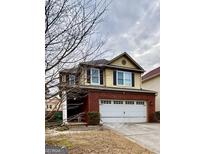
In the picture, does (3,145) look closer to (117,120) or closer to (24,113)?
(24,113)

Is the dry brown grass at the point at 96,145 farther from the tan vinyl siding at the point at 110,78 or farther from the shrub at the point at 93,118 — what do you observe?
the tan vinyl siding at the point at 110,78

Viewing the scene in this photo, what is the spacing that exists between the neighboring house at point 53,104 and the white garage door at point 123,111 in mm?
4375

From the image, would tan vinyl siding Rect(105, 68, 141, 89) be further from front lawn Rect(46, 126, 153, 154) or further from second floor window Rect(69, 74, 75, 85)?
second floor window Rect(69, 74, 75, 85)

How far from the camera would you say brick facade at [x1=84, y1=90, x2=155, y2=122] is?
17.2 feet

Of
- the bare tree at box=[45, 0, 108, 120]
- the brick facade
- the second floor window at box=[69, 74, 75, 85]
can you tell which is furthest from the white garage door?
the bare tree at box=[45, 0, 108, 120]

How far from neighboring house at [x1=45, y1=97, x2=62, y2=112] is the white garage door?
4375mm

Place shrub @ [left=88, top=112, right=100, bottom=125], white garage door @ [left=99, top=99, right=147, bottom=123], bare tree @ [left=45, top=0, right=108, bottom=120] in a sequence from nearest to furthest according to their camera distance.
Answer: bare tree @ [left=45, top=0, right=108, bottom=120], shrub @ [left=88, top=112, right=100, bottom=125], white garage door @ [left=99, top=99, right=147, bottom=123]

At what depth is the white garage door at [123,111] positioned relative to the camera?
→ 18.9 feet

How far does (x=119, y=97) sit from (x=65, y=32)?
4.86 metres

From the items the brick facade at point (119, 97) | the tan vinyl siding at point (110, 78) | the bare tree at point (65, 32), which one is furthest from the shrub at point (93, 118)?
the bare tree at point (65, 32)

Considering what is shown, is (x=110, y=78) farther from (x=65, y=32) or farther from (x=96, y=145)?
(x=65, y=32)

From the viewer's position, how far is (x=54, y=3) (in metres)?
1.36

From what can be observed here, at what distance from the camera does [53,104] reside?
125 cm
